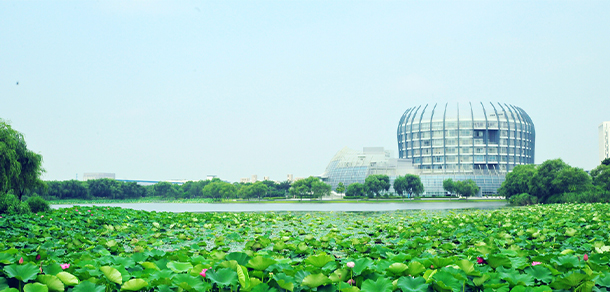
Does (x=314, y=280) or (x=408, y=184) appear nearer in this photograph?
(x=314, y=280)

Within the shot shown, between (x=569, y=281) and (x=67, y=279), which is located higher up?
(x=569, y=281)

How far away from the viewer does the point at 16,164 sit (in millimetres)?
25203

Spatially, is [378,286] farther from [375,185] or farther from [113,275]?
[375,185]

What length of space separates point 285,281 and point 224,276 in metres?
0.75

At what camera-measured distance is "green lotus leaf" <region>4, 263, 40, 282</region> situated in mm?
5121

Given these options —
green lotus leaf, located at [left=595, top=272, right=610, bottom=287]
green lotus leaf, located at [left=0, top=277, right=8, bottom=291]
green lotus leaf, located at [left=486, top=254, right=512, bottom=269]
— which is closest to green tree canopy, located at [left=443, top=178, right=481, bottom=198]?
green lotus leaf, located at [left=486, top=254, right=512, bottom=269]

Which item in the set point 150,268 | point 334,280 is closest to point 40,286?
point 150,268

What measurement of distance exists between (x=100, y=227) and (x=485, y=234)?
16187 mm

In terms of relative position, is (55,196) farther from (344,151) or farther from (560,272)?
(560,272)

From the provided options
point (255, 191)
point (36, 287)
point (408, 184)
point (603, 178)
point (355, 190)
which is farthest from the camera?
point (255, 191)

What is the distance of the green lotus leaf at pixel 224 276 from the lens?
5.12 m

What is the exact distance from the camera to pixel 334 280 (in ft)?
17.6

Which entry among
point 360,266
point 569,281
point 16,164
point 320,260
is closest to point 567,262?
point 569,281

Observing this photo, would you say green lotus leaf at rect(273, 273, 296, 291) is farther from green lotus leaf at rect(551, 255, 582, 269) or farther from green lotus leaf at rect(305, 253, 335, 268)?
green lotus leaf at rect(551, 255, 582, 269)
